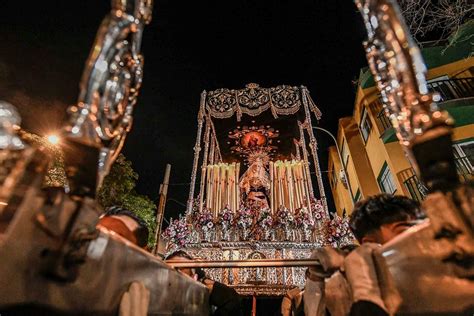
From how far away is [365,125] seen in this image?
15.1m

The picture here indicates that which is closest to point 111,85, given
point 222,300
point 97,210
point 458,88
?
point 97,210

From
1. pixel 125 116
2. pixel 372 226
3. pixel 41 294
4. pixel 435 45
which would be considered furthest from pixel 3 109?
pixel 435 45

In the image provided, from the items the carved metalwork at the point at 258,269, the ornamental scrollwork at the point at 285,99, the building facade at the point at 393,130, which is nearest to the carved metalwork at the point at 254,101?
the ornamental scrollwork at the point at 285,99

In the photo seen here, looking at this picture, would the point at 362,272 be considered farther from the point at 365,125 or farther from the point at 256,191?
the point at 365,125

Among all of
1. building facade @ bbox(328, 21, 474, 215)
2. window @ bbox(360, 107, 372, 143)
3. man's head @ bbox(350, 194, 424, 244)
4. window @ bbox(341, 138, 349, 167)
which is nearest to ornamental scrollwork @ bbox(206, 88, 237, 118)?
building facade @ bbox(328, 21, 474, 215)

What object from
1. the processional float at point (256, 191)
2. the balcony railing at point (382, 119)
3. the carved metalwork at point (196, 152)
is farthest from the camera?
the balcony railing at point (382, 119)

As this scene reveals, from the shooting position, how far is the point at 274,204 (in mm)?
9742

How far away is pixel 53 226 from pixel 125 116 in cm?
69

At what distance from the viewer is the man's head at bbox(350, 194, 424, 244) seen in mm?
1673

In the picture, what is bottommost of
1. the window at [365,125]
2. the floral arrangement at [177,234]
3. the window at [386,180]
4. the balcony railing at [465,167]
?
the floral arrangement at [177,234]

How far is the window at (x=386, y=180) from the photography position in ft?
42.2

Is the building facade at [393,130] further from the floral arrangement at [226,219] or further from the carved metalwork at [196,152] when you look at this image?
the carved metalwork at [196,152]

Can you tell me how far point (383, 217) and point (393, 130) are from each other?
1111 cm

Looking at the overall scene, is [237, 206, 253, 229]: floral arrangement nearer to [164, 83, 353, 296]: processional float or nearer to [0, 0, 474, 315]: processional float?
[164, 83, 353, 296]: processional float
